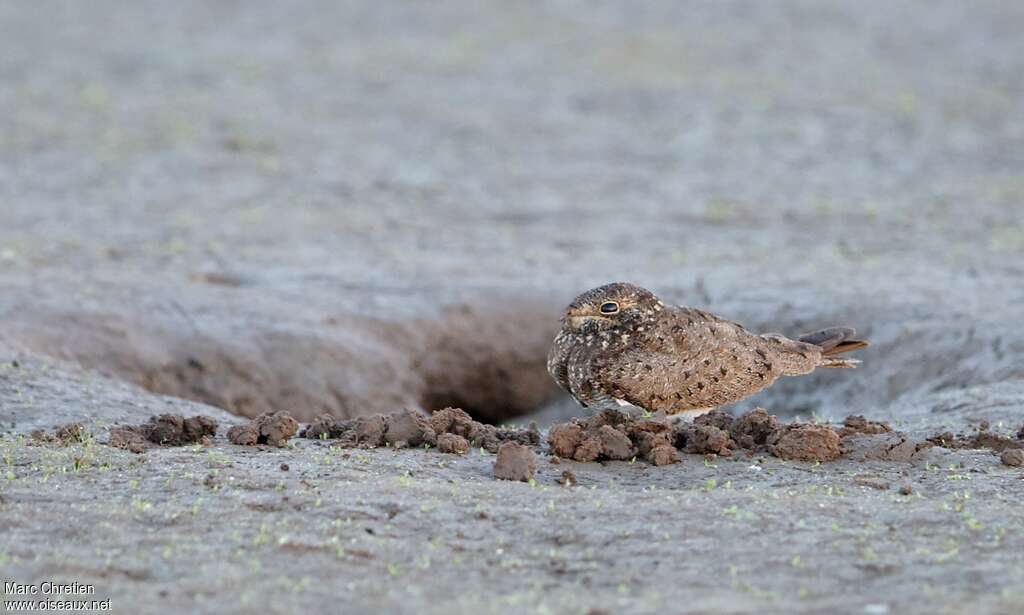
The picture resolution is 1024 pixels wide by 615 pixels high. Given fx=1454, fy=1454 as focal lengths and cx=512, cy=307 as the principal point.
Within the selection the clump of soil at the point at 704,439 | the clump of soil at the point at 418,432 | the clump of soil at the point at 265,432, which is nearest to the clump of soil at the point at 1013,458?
the clump of soil at the point at 704,439

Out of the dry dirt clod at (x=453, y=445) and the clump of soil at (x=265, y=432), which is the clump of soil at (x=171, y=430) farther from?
the dry dirt clod at (x=453, y=445)

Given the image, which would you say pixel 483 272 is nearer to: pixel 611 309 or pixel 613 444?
pixel 611 309

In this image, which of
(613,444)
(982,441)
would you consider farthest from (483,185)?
(613,444)

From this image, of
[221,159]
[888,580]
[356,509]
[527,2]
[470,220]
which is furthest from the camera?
[527,2]

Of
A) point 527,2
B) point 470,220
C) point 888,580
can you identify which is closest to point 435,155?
point 470,220

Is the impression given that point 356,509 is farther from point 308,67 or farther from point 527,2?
point 527,2

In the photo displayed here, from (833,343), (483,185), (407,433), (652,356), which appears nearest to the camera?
(407,433)
